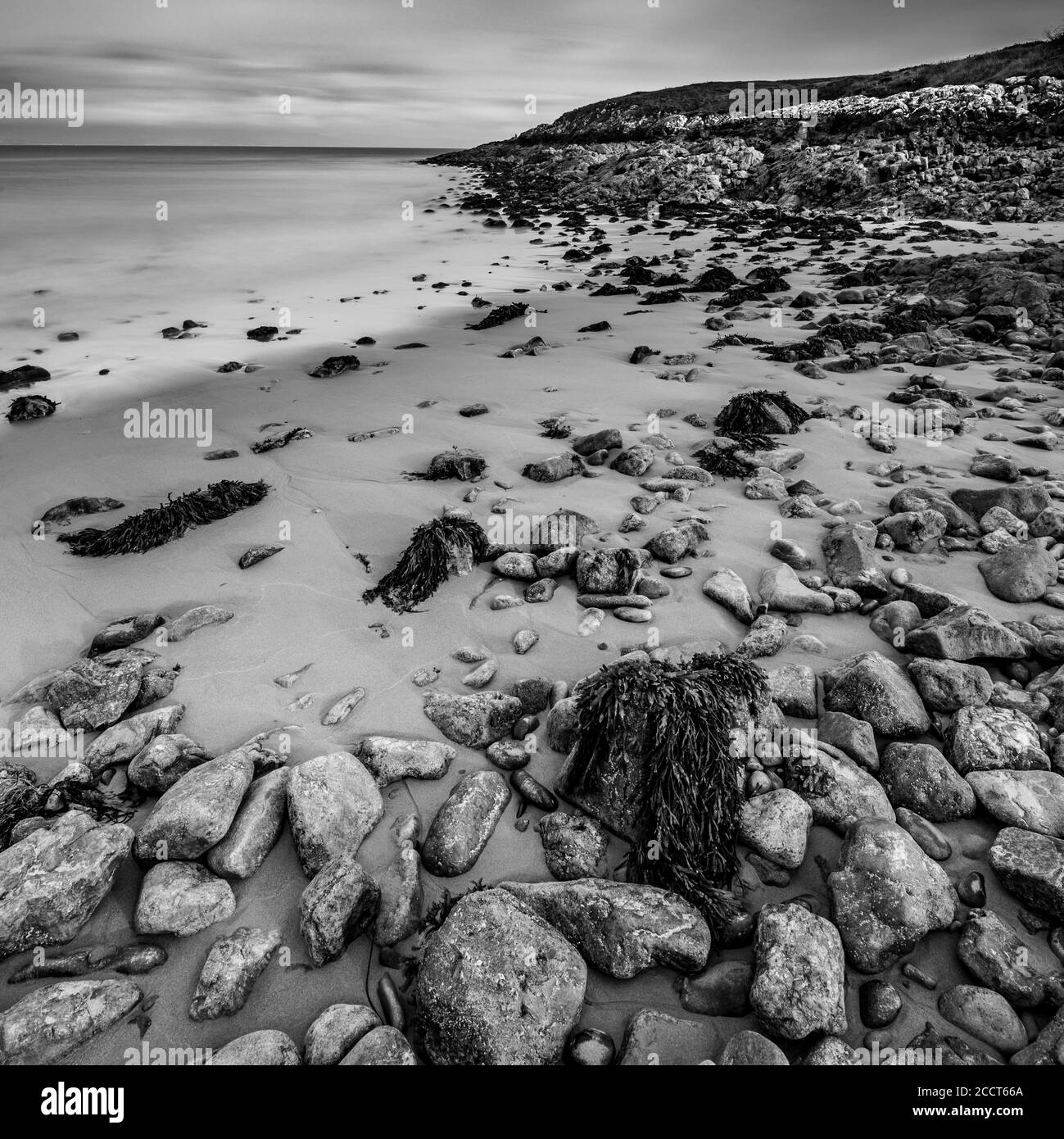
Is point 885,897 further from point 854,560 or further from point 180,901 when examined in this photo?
point 180,901

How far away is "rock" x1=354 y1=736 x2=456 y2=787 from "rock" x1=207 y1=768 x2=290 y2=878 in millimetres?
380

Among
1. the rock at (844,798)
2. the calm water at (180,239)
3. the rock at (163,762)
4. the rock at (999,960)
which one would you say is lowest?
the rock at (999,960)

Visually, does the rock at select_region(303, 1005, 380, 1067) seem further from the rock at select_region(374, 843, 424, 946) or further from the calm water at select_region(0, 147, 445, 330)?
the calm water at select_region(0, 147, 445, 330)

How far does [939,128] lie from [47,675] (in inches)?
1492

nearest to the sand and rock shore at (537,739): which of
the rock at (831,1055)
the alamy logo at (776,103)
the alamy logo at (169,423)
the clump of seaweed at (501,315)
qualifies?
the rock at (831,1055)

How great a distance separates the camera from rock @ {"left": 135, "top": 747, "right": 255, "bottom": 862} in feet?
8.99

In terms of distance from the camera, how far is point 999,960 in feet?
7.61

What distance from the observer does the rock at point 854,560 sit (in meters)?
4.20

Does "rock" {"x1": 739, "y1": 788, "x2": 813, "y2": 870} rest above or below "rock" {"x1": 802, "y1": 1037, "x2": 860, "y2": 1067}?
above

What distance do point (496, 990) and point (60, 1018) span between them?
1.53 metres

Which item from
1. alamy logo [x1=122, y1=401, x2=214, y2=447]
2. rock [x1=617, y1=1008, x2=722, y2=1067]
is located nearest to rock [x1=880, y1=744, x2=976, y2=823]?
rock [x1=617, y1=1008, x2=722, y2=1067]

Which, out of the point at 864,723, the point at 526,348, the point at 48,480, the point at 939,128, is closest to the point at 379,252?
the point at 526,348

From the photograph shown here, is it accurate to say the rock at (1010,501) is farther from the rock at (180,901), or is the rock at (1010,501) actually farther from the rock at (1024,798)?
the rock at (180,901)

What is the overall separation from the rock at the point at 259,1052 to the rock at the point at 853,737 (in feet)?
8.49
